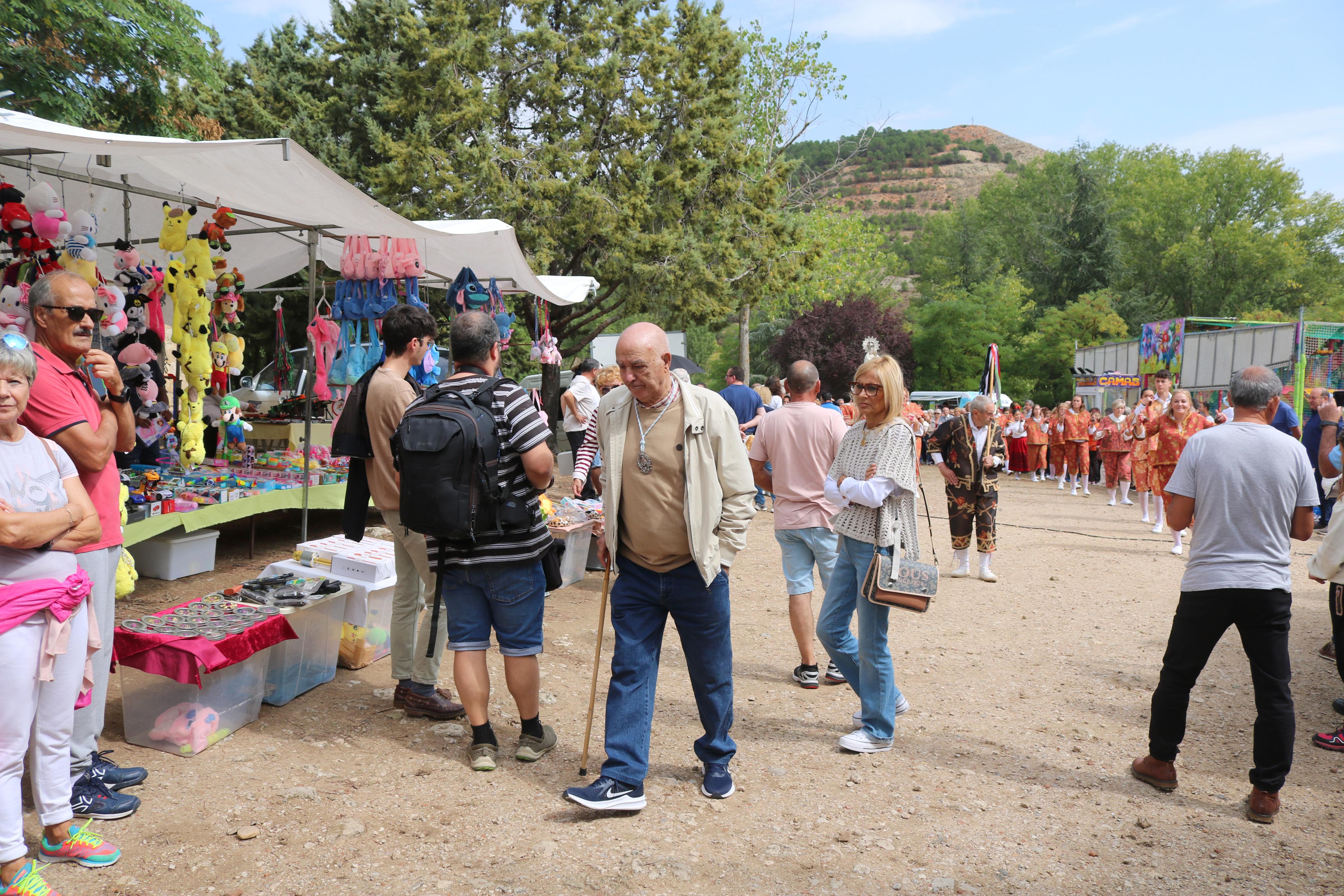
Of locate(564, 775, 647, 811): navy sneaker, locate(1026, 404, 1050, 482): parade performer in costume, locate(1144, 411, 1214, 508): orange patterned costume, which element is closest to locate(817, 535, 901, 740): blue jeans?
locate(564, 775, 647, 811): navy sneaker

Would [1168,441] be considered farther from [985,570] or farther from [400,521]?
[400,521]

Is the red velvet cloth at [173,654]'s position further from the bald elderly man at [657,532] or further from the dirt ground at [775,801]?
the bald elderly man at [657,532]

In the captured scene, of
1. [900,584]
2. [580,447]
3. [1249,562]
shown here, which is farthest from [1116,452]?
[900,584]

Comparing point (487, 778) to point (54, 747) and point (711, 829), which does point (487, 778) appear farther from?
point (54, 747)

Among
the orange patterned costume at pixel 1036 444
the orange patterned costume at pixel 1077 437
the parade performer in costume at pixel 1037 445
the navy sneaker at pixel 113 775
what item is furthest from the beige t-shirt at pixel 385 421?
the orange patterned costume at pixel 1036 444

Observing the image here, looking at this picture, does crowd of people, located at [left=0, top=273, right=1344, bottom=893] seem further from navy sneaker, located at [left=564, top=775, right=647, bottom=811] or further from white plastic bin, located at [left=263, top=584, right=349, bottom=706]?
white plastic bin, located at [left=263, top=584, right=349, bottom=706]

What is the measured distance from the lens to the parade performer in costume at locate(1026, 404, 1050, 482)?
2012cm

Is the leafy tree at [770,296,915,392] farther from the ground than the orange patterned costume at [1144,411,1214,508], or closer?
farther from the ground

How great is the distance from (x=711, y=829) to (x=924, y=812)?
0.89 meters

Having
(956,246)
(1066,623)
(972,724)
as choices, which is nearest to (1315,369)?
(1066,623)

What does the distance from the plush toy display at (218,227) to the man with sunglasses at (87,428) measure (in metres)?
3.07

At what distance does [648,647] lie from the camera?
3.36m


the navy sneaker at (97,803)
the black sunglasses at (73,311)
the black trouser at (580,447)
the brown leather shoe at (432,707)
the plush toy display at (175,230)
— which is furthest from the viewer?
the black trouser at (580,447)

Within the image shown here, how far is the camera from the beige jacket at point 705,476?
3189 millimetres
